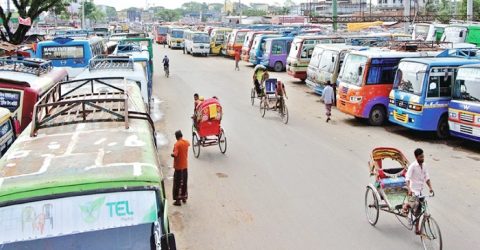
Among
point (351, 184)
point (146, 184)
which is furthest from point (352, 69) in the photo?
point (146, 184)

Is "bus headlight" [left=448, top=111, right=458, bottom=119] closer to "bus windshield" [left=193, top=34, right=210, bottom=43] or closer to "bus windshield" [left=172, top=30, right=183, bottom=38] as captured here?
"bus windshield" [left=193, top=34, right=210, bottom=43]

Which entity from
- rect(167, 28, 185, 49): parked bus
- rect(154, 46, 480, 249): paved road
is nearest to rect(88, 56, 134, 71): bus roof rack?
rect(154, 46, 480, 249): paved road

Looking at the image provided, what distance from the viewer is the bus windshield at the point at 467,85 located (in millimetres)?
13305

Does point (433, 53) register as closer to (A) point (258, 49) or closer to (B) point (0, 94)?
(B) point (0, 94)

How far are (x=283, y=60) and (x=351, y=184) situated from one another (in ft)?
74.5

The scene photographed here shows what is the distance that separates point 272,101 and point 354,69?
2828 millimetres

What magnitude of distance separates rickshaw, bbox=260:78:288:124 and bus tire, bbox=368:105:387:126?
2648mm

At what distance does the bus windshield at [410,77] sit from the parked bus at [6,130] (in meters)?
10.2

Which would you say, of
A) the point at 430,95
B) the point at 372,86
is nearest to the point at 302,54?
the point at 372,86

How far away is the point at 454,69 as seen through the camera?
1440cm

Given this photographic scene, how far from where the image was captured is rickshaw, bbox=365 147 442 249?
717 cm

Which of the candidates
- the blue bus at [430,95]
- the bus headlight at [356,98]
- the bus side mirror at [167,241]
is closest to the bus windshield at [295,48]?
the bus headlight at [356,98]

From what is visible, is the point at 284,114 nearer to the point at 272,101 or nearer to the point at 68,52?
the point at 272,101

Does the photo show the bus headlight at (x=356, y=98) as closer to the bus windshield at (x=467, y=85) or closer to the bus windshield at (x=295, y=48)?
the bus windshield at (x=467, y=85)
